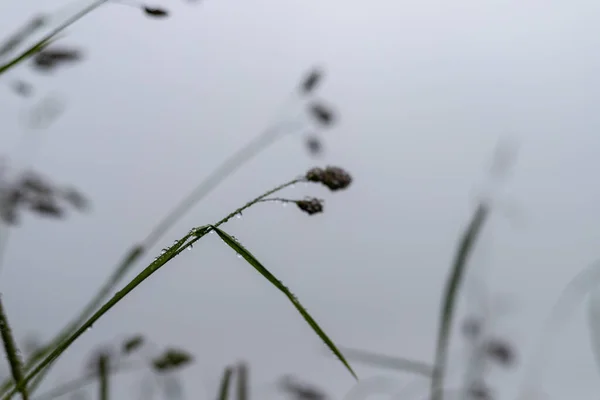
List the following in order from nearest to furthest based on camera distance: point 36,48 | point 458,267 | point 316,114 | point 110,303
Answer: point 110,303
point 36,48
point 458,267
point 316,114

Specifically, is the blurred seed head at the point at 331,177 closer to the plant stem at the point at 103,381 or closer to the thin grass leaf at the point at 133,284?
the thin grass leaf at the point at 133,284

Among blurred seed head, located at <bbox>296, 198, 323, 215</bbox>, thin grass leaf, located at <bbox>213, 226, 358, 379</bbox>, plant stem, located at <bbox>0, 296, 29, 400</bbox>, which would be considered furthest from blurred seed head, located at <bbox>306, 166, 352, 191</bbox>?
plant stem, located at <bbox>0, 296, 29, 400</bbox>

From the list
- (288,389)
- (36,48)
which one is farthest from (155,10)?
(288,389)

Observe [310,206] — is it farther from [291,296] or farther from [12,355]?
[12,355]

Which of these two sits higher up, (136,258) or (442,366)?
(136,258)

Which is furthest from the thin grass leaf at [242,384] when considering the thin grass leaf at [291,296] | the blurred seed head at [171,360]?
the thin grass leaf at [291,296]

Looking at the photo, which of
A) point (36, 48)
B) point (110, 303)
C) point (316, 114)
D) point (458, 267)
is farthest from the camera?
point (316, 114)

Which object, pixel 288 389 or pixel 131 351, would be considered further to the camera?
pixel 288 389

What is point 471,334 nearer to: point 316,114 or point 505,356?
point 505,356

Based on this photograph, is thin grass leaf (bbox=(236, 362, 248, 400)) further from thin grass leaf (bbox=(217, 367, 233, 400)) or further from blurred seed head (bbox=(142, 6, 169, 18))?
blurred seed head (bbox=(142, 6, 169, 18))
